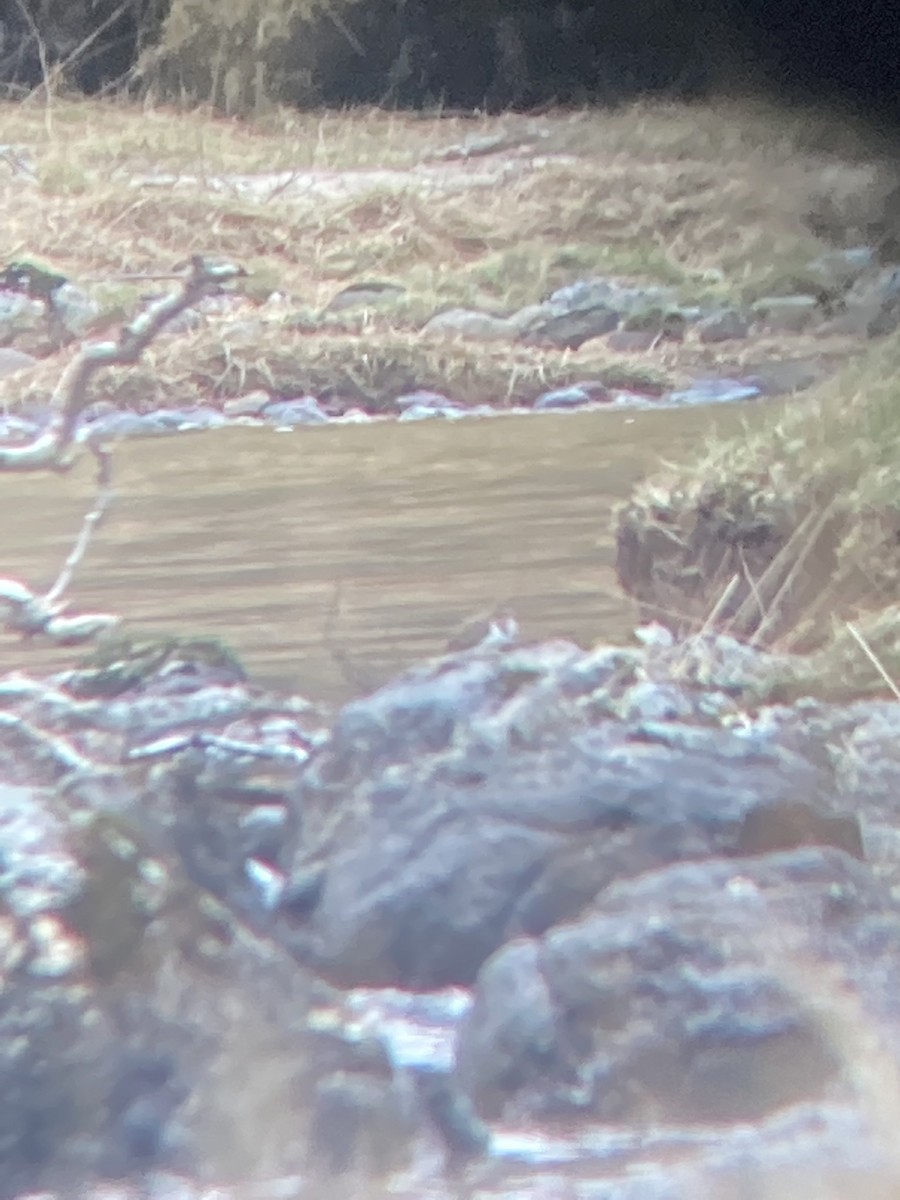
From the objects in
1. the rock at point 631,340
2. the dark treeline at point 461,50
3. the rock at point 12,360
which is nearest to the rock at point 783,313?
the rock at point 631,340

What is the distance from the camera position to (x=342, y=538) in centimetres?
140

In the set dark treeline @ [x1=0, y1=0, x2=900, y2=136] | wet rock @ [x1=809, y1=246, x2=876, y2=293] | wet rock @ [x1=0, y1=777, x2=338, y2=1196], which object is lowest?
wet rock @ [x1=0, y1=777, x2=338, y2=1196]

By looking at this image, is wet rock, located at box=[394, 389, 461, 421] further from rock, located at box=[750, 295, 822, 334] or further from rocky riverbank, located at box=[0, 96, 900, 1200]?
rock, located at box=[750, 295, 822, 334]

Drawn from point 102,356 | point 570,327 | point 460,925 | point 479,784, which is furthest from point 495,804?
point 102,356

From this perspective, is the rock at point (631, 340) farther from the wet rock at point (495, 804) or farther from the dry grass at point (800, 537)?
the wet rock at point (495, 804)

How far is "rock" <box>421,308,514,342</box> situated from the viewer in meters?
1.46

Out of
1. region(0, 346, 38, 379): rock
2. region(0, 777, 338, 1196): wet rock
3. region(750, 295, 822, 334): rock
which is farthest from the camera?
region(750, 295, 822, 334): rock

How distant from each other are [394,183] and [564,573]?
0.46m

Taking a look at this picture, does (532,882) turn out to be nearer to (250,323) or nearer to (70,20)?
(250,323)

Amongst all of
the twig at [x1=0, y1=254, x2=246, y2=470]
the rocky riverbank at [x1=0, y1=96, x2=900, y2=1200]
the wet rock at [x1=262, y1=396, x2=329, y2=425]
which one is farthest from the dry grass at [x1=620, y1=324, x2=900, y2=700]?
the twig at [x1=0, y1=254, x2=246, y2=470]

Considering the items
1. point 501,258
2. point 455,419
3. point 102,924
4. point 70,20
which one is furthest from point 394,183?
point 102,924

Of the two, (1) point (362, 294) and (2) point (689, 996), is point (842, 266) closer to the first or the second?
(1) point (362, 294)

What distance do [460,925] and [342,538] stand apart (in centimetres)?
41

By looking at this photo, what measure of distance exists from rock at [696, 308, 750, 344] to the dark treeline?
0.79ft
